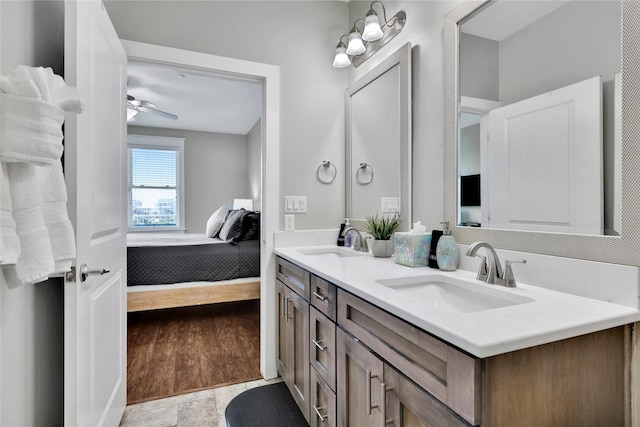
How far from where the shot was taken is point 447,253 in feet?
4.39

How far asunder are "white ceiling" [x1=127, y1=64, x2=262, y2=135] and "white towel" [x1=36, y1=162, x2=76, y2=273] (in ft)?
7.25

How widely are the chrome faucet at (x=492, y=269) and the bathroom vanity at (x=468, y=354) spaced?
4 cm

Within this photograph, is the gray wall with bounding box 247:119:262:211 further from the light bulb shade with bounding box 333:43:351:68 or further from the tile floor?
the tile floor

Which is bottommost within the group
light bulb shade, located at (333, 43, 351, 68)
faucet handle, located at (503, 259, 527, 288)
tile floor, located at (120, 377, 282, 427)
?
tile floor, located at (120, 377, 282, 427)

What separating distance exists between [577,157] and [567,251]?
293mm

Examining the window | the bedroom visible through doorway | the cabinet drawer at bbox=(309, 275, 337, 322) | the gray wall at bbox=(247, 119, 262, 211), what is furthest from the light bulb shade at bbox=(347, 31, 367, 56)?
the window

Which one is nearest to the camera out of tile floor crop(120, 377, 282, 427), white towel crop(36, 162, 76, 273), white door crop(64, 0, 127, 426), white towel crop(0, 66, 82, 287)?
white towel crop(0, 66, 82, 287)

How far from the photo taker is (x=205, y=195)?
597cm

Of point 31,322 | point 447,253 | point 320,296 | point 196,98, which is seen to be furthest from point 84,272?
point 196,98

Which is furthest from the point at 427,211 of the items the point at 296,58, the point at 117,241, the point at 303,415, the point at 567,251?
the point at 117,241

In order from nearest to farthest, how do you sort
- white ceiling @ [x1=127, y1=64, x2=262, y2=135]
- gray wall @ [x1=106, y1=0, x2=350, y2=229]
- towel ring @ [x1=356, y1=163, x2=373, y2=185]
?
1. gray wall @ [x1=106, y1=0, x2=350, y2=229]
2. towel ring @ [x1=356, y1=163, x2=373, y2=185]
3. white ceiling @ [x1=127, y1=64, x2=262, y2=135]

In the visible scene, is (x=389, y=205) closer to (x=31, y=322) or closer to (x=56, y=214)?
(x=56, y=214)

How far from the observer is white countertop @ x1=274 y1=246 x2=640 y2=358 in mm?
656

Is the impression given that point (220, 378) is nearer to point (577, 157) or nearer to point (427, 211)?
point (427, 211)
